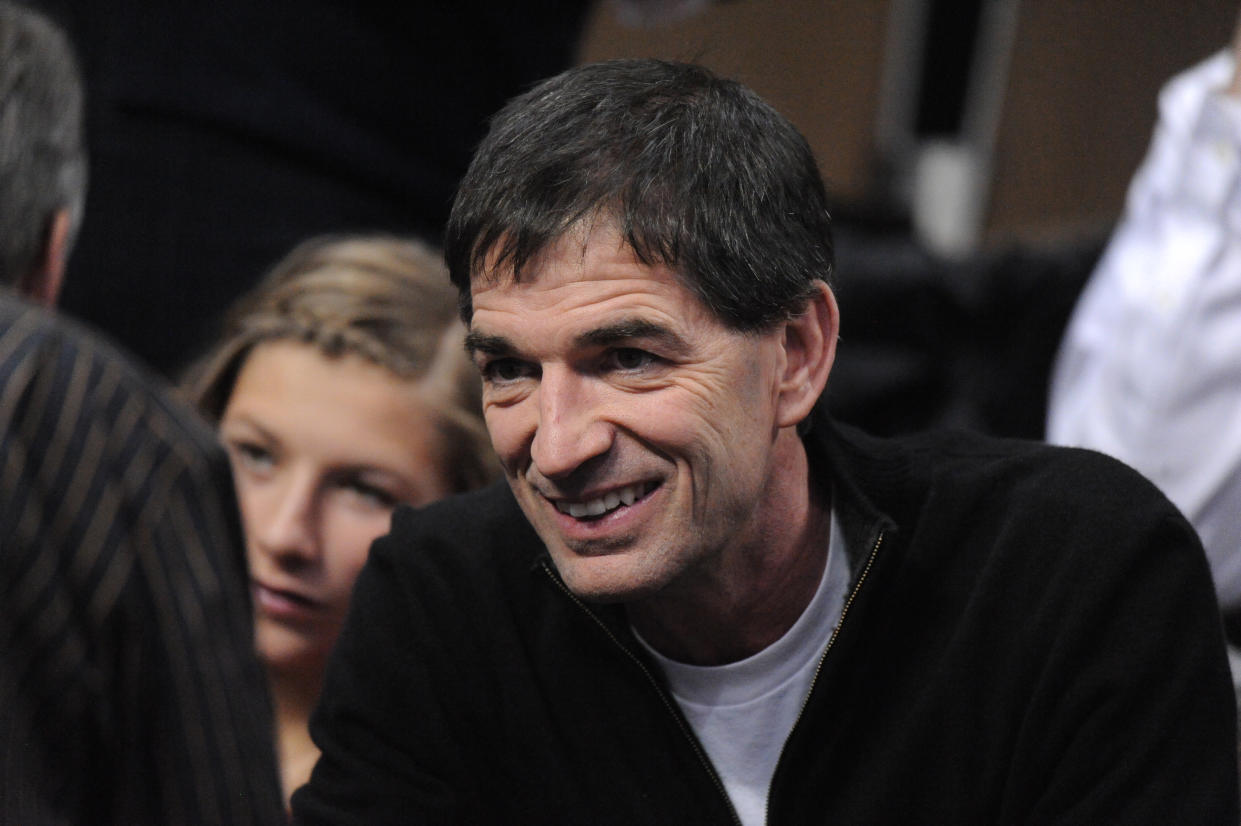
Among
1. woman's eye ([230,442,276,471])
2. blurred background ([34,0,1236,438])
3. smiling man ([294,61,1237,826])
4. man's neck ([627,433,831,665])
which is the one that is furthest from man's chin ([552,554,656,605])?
woman's eye ([230,442,276,471])

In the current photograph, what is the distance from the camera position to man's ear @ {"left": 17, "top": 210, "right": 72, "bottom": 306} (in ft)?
5.27

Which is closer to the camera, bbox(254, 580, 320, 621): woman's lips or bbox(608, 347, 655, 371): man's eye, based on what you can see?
bbox(608, 347, 655, 371): man's eye

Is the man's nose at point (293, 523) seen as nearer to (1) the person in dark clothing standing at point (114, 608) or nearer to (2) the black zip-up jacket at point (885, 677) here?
(2) the black zip-up jacket at point (885, 677)

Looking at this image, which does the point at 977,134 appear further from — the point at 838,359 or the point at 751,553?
the point at 751,553

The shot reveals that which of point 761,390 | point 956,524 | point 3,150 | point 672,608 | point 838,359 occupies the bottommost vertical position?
point 838,359

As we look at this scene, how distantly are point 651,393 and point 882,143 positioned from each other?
4.15 m

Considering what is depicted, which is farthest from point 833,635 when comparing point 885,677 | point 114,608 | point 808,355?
point 114,608

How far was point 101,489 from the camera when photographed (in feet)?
3.98

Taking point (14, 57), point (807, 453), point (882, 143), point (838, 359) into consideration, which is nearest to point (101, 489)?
point (14, 57)

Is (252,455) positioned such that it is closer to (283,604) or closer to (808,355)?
(283,604)

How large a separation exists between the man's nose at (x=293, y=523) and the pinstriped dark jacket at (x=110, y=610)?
37.6 inches

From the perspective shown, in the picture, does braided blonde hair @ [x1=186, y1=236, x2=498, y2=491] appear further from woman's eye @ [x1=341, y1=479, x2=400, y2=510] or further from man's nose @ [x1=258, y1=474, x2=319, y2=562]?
man's nose @ [x1=258, y1=474, x2=319, y2=562]

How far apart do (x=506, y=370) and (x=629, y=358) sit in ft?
0.43

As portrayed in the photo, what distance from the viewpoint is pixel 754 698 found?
5.83ft
